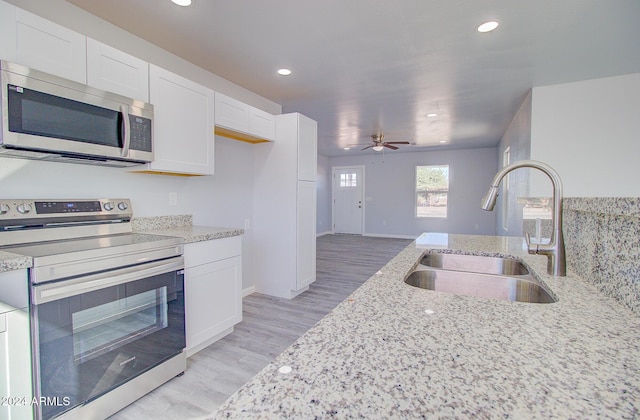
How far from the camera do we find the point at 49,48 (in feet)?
5.28

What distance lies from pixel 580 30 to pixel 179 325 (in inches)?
143

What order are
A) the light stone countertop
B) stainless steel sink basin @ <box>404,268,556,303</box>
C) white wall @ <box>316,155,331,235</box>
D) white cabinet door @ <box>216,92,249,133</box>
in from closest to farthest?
stainless steel sink basin @ <box>404,268,556,303</box>, the light stone countertop, white cabinet door @ <box>216,92,249,133</box>, white wall @ <box>316,155,331,235</box>

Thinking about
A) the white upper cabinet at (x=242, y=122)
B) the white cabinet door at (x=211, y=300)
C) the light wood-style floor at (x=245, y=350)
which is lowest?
the light wood-style floor at (x=245, y=350)

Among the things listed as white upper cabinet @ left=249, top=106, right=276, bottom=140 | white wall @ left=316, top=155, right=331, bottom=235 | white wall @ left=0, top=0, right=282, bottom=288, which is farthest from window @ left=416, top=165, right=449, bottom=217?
white upper cabinet @ left=249, top=106, right=276, bottom=140

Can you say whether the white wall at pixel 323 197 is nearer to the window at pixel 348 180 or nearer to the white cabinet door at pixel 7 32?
the window at pixel 348 180

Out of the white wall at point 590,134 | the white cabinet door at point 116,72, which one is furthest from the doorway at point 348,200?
the white cabinet door at point 116,72

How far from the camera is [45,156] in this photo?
5.52ft

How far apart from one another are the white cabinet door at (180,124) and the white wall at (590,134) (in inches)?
142

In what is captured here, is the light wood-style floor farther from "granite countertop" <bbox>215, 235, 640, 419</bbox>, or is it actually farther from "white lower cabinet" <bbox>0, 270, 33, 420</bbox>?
"granite countertop" <bbox>215, 235, 640, 419</bbox>

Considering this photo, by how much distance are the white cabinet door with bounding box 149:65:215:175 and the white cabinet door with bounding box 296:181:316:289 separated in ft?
4.11

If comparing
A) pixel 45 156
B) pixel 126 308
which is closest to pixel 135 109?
pixel 45 156

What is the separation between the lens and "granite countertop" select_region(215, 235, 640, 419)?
0.44m

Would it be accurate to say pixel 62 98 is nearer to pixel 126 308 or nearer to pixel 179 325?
pixel 126 308

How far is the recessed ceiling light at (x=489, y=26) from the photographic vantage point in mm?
2181
